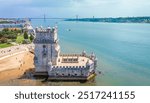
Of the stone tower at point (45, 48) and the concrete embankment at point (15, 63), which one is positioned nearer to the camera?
the stone tower at point (45, 48)

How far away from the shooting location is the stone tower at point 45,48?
3756cm

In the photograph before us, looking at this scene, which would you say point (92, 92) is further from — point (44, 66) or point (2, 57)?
point (2, 57)

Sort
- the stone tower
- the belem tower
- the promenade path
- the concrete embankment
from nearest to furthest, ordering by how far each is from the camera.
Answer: the belem tower → the stone tower → the concrete embankment → the promenade path

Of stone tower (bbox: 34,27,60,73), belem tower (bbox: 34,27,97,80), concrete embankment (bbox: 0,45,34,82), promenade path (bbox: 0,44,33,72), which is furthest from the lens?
promenade path (bbox: 0,44,33,72)

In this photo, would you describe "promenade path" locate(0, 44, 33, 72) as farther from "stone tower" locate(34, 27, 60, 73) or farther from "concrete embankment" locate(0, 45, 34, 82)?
"stone tower" locate(34, 27, 60, 73)

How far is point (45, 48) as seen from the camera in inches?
1486

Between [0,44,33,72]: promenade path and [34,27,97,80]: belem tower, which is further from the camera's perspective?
[0,44,33,72]: promenade path

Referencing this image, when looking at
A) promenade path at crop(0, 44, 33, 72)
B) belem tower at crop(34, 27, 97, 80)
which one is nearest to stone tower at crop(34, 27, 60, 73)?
belem tower at crop(34, 27, 97, 80)

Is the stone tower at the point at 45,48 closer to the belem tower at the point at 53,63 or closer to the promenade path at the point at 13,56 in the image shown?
the belem tower at the point at 53,63

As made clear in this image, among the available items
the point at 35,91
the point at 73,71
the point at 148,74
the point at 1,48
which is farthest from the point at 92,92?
the point at 1,48

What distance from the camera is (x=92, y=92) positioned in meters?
19.4

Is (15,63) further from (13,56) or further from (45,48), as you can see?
(45,48)

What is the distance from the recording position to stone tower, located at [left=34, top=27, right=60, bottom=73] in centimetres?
3756

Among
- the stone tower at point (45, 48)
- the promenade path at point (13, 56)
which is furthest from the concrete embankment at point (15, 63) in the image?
the stone tower at point (45, 48)
